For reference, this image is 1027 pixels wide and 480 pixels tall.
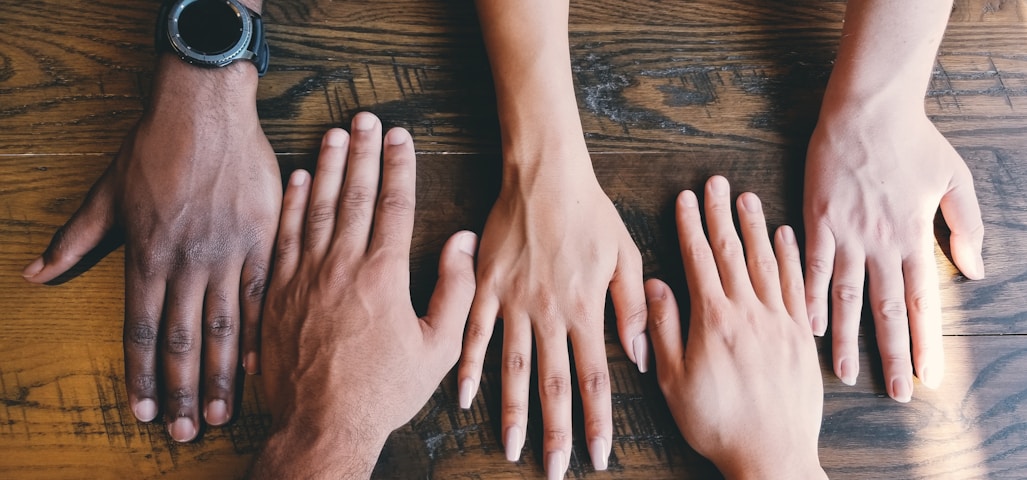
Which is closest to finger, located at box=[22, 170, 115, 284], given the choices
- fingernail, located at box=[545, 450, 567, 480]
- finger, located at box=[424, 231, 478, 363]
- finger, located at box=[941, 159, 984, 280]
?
finger, located at box=[424, 231, 478, 363]

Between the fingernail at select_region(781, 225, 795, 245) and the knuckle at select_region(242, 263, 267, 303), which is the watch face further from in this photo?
the fingernail at select_region(781, 225, 795, 245)

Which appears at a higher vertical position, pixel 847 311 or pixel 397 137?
pixel 397 137

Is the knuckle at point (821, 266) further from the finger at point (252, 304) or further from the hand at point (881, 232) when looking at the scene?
the finger at point (252, 304)

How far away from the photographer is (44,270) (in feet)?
2.86

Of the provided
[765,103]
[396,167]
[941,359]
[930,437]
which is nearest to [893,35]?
[765,103]

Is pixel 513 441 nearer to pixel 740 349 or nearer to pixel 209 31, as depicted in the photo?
pixel 740 349

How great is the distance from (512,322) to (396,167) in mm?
281

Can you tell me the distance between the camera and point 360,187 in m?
0.90

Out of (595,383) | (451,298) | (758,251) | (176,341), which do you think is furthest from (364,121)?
(758,251)

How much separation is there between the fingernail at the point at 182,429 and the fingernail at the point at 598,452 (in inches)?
21.3

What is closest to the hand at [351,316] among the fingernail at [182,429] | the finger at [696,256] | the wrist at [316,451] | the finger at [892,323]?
Answer: the wrist at [316,451]

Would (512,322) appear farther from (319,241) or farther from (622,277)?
(319,241)

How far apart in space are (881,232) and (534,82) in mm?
554

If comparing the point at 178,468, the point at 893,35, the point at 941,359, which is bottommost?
the point at 178,468
